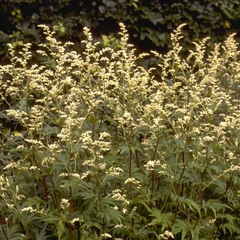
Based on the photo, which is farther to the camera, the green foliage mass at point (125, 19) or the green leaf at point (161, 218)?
the green foliage mass at point (125, 19)

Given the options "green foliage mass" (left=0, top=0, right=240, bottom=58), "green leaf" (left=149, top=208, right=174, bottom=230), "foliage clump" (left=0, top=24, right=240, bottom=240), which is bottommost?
"green leaf" (left=149, top=208, right=174, bottom=230)

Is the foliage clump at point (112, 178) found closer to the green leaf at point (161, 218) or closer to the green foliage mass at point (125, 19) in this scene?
the green leaf at point (161, 218)

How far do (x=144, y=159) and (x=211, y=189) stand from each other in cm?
67

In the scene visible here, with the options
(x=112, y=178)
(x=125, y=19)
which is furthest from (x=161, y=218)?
(x=125, y=19)

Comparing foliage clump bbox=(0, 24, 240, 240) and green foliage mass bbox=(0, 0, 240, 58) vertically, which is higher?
green foliage mass bbox=(0, 0, 240, 58)

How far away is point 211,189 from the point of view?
14.8 feet

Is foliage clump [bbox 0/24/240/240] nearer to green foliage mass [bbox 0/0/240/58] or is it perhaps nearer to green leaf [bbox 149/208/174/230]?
green leaf [bbox 149/208/174/230]

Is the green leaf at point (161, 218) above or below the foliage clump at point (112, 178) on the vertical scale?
below

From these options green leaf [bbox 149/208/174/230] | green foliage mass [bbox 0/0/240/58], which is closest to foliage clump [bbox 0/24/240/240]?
green leaf [bbox 149/208/174/230]

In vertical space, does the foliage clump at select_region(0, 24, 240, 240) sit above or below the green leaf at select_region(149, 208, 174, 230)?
above

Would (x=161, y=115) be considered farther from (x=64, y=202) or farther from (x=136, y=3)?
(x=136, y=3)

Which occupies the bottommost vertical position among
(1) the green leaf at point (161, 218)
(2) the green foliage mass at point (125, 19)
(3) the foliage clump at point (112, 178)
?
(1) the green leaf at point (161, 218)

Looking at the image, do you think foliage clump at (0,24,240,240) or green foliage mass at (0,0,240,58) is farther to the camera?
green foliage mass at (0,0,240,58)

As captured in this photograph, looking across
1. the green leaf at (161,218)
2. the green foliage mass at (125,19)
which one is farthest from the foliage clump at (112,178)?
the green foliage mass at (125,19)
